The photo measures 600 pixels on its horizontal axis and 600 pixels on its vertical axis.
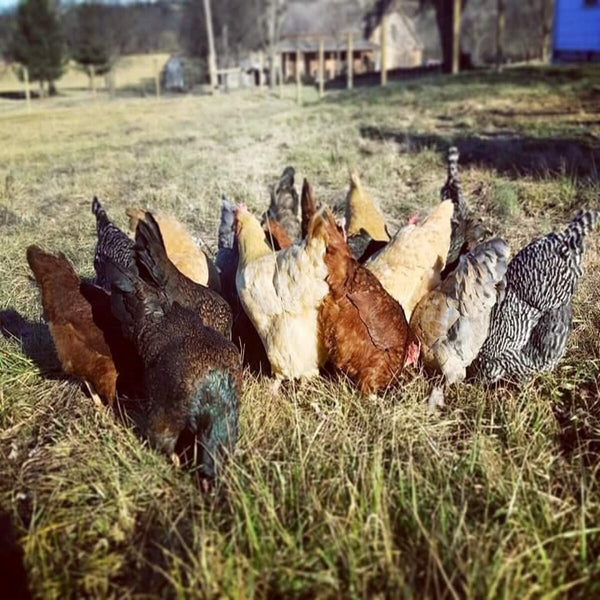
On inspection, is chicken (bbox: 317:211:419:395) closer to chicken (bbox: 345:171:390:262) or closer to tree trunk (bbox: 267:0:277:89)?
chicken (bbox: 345:171:390:262)

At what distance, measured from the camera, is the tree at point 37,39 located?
29.6 meters

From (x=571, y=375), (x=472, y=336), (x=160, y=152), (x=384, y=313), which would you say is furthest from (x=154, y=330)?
(x=160, y=152)

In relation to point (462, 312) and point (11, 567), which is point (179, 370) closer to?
point (11, 567)

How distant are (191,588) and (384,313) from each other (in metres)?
1.86

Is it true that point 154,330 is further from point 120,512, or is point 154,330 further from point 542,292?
point 542,292

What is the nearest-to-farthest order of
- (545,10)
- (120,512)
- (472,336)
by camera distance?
(120,512), (472,336), (545,10)

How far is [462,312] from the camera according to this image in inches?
129

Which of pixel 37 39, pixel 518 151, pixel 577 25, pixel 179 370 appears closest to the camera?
pixel 179 370

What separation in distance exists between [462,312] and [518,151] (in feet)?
20.9

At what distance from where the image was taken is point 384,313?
332cm

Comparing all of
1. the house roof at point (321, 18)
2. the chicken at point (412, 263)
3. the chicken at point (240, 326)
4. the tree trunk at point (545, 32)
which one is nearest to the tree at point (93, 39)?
the house roof at point (321, 18)

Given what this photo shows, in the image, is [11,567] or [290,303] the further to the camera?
[290,303]

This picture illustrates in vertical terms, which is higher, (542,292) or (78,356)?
(542,292)

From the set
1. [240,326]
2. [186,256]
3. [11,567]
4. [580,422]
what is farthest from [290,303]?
[11,567]
